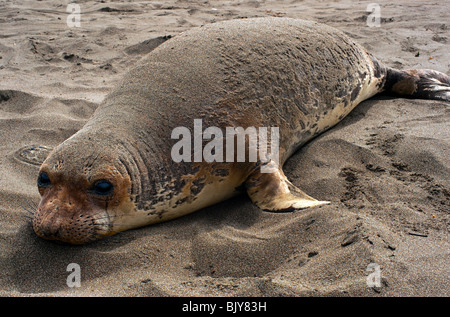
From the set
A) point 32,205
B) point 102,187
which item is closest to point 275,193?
point 102,187

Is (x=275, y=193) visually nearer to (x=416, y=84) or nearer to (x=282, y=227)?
(x=282, y=227)

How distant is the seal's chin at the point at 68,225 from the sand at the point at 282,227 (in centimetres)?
7

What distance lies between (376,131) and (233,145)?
1.54m

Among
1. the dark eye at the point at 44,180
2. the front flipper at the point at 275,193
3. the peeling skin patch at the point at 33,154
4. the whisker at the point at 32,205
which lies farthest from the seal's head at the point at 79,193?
the peeling skin patch at the point at 33,154

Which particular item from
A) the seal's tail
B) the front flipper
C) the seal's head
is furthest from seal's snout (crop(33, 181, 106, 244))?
the seal's tail

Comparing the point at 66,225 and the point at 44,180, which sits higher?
the point at 44,180

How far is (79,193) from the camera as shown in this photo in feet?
8.17

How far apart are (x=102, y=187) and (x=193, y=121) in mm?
768

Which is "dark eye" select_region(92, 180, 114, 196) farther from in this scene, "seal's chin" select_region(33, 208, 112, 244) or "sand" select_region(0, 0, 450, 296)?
"sand" select_region(0, 0, 450, 296)

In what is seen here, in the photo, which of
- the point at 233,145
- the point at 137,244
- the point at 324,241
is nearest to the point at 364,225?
the point at 324,241

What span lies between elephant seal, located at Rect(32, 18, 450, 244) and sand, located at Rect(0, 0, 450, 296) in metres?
0.14

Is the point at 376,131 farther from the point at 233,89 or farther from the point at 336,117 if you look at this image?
the point at 233,89

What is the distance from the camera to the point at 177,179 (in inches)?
111

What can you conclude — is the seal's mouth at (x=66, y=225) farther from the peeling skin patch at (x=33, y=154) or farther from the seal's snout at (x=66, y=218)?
the peeling skin patch at (x=33, y=154)
